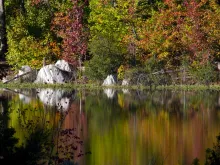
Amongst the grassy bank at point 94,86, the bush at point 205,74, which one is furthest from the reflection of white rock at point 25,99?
the bush at point 205,74

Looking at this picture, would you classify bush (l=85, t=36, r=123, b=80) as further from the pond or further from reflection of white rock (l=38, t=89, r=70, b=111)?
reflection of white rock (l=38, t=89, r=70, b=111)

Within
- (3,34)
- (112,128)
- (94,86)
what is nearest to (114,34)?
(94,86)

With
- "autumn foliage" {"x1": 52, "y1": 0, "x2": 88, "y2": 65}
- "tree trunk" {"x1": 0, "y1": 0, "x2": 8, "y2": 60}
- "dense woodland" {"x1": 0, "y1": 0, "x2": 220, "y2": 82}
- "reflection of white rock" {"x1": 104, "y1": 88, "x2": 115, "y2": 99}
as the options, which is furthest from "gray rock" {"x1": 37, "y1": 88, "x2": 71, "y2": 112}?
"tree trunk" {"x1": 0, "y1": 0, "x2": 8, "y2": 60}

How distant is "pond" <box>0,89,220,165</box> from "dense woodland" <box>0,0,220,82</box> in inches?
199

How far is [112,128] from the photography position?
1988cm

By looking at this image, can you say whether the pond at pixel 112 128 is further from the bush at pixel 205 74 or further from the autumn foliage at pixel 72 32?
the autumn foliage at pixel 72 32

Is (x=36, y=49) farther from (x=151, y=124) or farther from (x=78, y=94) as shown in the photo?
(x=151, y=124)

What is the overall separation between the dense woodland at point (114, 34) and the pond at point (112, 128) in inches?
199

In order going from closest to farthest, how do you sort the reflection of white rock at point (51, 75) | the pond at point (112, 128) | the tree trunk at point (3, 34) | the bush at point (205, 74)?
the pond at point (112, 128)
the bush at point (205, 74)
the reflection of white rock at point (51, 75)
the tree trunk at point (3, 34)

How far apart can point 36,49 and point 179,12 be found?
8650 mm

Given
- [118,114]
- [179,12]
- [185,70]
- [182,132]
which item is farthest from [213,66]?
[182,132]

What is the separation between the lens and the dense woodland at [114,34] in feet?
122

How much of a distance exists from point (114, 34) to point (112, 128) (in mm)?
20646

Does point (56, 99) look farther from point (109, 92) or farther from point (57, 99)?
point (109, 92)
